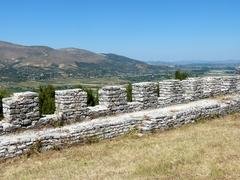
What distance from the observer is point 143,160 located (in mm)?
12484

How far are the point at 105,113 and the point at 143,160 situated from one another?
205 inches

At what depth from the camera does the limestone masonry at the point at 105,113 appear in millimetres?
14131

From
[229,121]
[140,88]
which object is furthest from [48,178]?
[229,121]

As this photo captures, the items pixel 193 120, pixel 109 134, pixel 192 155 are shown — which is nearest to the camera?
pixel 192 155

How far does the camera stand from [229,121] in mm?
18875

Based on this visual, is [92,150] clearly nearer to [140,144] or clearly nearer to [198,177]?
[140,144]

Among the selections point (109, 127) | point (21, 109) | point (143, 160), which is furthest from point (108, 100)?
point (143, 160)

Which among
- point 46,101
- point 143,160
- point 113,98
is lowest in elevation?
point 46,101

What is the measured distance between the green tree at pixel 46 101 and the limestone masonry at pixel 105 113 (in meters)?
13.2

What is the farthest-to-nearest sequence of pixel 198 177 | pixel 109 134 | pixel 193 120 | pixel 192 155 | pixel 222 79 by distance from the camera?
pixel 222 79 < pixel 193 120 < pixel 109 134 < pixel 192 155 < pixel 198 177

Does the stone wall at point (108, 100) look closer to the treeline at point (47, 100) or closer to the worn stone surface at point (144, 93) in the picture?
the worn stone surface at point (144, 93)

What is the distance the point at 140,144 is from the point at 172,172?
333cm

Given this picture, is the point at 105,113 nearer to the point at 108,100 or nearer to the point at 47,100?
the point at 108,100

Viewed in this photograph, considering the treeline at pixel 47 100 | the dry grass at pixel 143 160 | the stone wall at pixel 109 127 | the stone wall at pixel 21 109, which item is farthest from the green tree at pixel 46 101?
the dry grass at pixel 143 160
